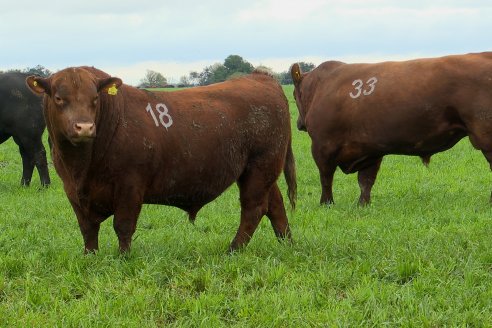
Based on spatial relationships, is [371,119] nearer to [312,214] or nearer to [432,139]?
[432,139]

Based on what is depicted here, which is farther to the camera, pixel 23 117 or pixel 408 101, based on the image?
pixel 23 117

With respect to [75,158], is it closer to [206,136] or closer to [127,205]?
[127,205]

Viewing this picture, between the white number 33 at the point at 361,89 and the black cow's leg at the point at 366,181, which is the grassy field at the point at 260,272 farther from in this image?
the white number 33 at the point at 361,89

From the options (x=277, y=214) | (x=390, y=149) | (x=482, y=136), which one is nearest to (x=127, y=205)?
(x=277, y=214)

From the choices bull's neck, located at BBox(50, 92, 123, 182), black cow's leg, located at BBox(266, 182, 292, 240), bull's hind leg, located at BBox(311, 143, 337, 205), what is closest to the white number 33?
bull's hind leg, located at BBox(311, 143, 337, 205)

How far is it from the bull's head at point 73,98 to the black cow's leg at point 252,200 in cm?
155

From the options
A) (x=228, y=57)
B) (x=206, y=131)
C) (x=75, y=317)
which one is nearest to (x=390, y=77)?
(x=206, y=131)

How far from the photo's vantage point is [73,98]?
480 cm

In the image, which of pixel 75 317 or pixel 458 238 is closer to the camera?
pixel 75 317

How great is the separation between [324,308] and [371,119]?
467cm

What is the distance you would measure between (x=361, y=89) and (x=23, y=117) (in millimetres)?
5422

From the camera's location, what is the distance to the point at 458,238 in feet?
19.9

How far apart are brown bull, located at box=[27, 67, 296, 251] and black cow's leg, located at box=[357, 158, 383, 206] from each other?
3075 mm

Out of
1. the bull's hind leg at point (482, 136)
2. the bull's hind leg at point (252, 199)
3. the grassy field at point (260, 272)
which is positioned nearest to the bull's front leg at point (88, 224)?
the grassy field at point (260, 272)
